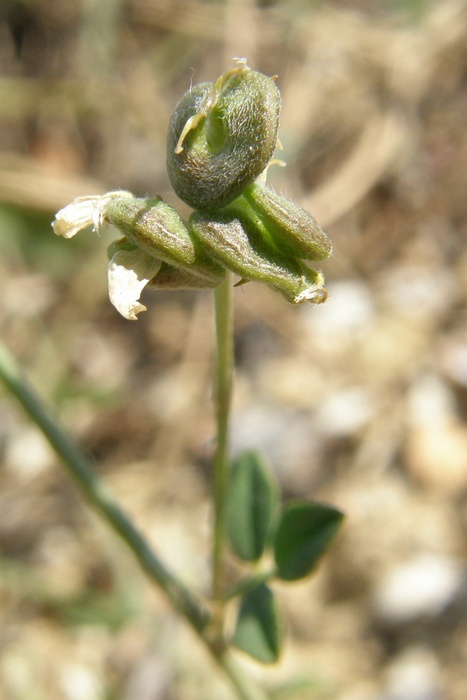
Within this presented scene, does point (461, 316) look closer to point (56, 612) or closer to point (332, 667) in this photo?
point (332, 667)

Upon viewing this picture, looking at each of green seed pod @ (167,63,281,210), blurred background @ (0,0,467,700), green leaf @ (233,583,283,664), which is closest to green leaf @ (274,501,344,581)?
green leaf @ (233,583,283,664)

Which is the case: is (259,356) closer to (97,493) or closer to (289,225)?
(97,493)

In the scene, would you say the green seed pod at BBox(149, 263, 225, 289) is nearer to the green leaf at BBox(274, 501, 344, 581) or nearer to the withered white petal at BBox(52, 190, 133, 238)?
the withered white petal at BBox(52, 190, 133, 238)

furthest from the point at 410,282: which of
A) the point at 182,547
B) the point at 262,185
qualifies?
the point at 262,185

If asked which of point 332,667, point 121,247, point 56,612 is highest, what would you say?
point 56,612

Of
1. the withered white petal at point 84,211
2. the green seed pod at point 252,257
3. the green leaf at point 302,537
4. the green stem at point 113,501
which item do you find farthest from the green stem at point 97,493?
the green seed pod at point 252,257

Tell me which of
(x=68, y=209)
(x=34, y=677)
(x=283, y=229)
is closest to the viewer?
(x=283, y=229)

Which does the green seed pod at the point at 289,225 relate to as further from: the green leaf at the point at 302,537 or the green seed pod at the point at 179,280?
the green leaf at the point at 302,537
